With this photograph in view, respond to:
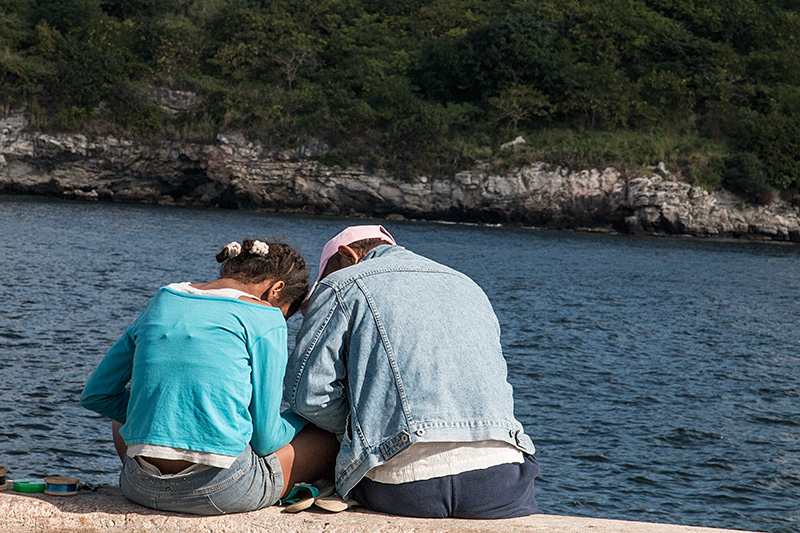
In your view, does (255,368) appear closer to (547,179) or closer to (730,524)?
(730,524)

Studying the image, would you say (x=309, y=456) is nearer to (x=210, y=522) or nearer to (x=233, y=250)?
(x=210, y=522)

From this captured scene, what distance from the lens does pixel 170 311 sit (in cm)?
269

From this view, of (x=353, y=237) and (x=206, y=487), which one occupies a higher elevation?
(x=353, y=237)

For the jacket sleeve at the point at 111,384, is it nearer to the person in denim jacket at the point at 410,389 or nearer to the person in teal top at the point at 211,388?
the person in teal top at the point at 211,388

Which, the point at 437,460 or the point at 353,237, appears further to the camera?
the point at 353,237

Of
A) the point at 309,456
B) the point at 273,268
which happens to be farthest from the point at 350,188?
the point at 273,268

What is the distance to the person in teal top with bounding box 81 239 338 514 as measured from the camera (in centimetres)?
267

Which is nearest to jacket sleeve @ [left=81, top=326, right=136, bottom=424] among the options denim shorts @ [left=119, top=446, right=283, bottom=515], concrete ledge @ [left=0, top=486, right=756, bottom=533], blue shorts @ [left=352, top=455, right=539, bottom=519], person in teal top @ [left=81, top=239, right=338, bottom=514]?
person in teal top @ [left=81, top=239, right=338, bottom=514]

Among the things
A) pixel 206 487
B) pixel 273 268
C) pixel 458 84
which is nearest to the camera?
pixel 206 487

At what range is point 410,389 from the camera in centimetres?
276

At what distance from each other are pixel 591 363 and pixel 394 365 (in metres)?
12.0

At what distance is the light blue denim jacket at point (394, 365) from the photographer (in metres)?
2.75

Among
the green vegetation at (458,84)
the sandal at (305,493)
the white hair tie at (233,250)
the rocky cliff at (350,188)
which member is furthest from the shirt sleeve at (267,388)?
the green vegetation at (458,84)

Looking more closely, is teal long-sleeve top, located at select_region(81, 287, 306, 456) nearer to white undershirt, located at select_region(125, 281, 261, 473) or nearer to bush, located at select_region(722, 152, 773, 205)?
white undershirt, located at select_region(125, 281, 261, 473)
